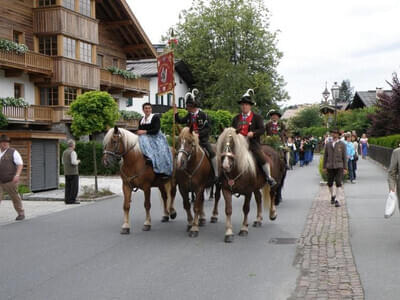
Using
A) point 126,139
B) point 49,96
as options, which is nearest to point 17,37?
point 49,96

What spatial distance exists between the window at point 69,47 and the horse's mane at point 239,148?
24.4 meters

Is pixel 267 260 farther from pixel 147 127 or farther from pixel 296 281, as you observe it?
pixel 147 127

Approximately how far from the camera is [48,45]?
31656 mm

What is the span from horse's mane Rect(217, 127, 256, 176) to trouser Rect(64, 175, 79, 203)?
7.73 meters

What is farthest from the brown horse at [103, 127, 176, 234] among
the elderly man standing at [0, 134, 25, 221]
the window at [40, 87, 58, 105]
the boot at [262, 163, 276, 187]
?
the window at [40, 87, 58, 105]

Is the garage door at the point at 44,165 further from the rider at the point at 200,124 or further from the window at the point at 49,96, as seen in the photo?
the window at the point at 49,96

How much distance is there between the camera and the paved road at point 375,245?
20.5 ft

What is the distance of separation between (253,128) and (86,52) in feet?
84.4

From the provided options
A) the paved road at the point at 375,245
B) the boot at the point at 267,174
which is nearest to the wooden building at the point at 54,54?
the paved road at the point at 375,245

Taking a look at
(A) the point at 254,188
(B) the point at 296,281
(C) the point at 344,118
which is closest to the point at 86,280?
(B) the point at 296,281

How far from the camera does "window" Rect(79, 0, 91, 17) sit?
33.4m

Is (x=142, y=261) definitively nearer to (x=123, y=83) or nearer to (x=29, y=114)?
(x=29, y=114)

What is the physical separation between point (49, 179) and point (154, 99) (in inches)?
1282

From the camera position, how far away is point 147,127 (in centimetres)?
1088
